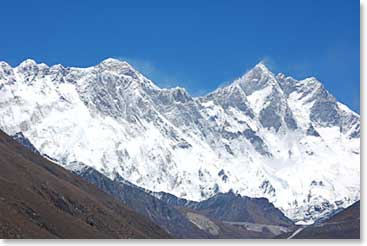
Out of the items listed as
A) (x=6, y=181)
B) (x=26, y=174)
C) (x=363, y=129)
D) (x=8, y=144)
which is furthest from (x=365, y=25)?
(x=8, y=144)

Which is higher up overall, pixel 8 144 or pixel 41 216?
pixel 8 144

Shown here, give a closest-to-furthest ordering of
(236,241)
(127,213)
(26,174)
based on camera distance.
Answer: (236,241)
(26,174)
(127,213)

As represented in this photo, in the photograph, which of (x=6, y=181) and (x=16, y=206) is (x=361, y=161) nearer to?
(x=16, y=206)

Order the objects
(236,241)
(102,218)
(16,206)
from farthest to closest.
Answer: (102,218), (16,206), (236,241)

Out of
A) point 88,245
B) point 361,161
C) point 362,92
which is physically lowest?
point 88,245

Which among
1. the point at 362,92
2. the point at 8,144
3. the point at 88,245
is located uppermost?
the point at 8,144

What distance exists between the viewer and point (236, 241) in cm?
2898

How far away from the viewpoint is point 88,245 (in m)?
29.3

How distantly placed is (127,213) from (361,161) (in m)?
138

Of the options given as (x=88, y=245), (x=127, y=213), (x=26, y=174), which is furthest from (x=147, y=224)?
(x=88, y=245)

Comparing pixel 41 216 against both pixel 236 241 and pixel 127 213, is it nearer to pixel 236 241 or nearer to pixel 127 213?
pixel 236 241

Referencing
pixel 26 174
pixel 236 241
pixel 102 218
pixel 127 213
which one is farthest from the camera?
pixel 127 213

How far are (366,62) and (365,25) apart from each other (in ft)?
5.00

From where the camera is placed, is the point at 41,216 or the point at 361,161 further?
the point at 41,216
